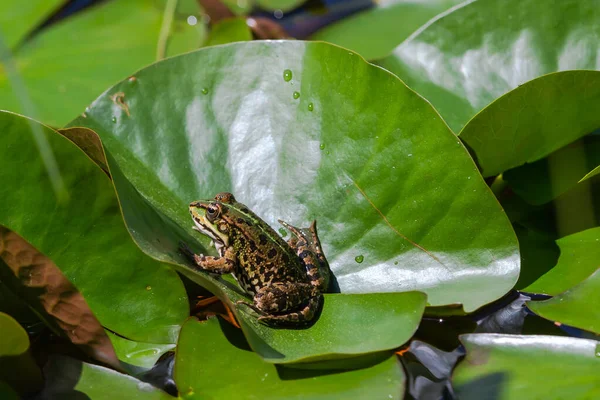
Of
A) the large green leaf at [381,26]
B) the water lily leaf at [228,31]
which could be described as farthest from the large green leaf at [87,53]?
the large green leaf at [381,26]

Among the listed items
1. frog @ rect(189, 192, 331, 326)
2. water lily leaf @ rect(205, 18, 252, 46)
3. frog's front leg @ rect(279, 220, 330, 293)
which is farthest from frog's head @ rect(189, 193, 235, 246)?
water lily leaf @ rect(205, 18, 252, 46)

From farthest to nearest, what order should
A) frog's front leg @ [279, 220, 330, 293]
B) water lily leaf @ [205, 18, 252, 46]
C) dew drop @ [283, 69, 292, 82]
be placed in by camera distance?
water lily leaf @ [205, 18, 252, 46]
dew drop @ [283, 69, 292, 82]
frog's front leg @ [279, 220, 330, 293]

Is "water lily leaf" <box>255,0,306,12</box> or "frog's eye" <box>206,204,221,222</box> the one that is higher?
"water lily leaf" <box>255,0,306,12</box>

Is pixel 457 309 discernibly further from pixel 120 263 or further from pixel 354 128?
pixel 120 263

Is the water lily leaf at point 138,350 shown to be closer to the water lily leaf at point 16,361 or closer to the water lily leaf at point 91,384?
the water lily leaf at point 91,384

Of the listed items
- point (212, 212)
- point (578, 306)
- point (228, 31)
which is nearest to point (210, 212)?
point (212, 212)

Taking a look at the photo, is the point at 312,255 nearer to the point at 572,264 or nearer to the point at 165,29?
the point at 572,264

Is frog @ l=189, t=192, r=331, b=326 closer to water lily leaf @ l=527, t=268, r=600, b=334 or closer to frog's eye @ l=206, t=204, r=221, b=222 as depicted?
frog's eye @ l=206, t=204, r=221, b=222
